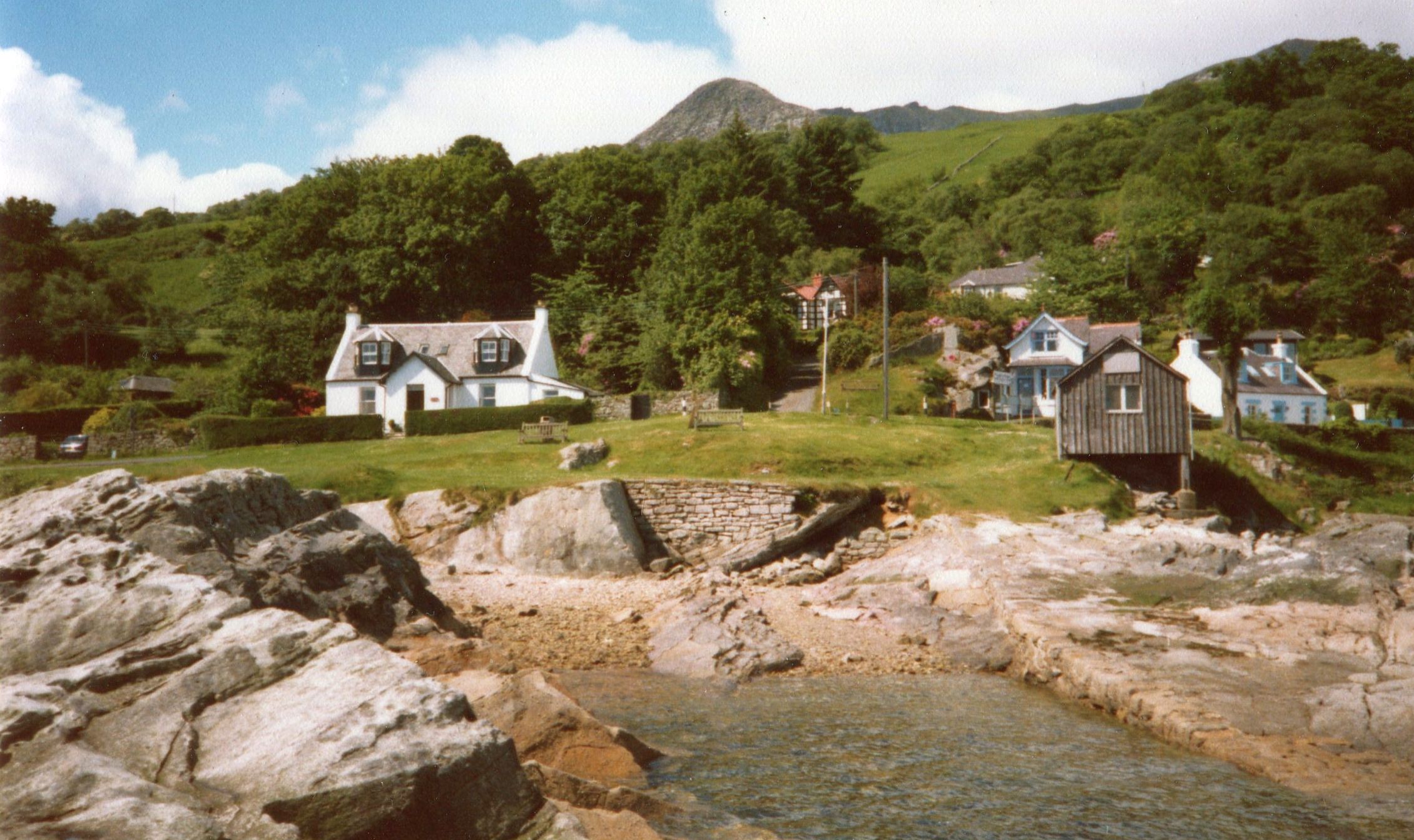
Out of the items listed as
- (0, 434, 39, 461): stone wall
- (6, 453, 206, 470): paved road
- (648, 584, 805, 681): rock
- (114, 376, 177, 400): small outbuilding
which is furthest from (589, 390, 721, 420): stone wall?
(114, 376, 177, 400): small outbuilding

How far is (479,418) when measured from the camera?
4584cm

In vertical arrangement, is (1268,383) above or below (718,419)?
above

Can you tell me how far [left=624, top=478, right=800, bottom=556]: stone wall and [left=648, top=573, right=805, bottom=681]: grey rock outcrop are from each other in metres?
7.64

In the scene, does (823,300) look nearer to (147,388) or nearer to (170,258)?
(147,388)

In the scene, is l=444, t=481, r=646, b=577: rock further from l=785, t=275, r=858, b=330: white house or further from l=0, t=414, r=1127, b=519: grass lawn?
l=785, t=275, r=858, b=330: white house

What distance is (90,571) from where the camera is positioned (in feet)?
33.9

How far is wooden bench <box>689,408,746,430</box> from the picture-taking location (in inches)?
1561

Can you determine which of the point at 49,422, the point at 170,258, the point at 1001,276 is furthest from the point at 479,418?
the point at 170,258

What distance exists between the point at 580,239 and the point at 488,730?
70978 millimetres

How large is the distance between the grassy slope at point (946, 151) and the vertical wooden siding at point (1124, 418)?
325 ft

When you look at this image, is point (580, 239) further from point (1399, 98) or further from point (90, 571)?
point (1399, 98)

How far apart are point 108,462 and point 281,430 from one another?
688 cm

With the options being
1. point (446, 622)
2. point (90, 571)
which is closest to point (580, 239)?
point (446, 622)

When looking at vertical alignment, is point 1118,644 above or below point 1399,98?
below
